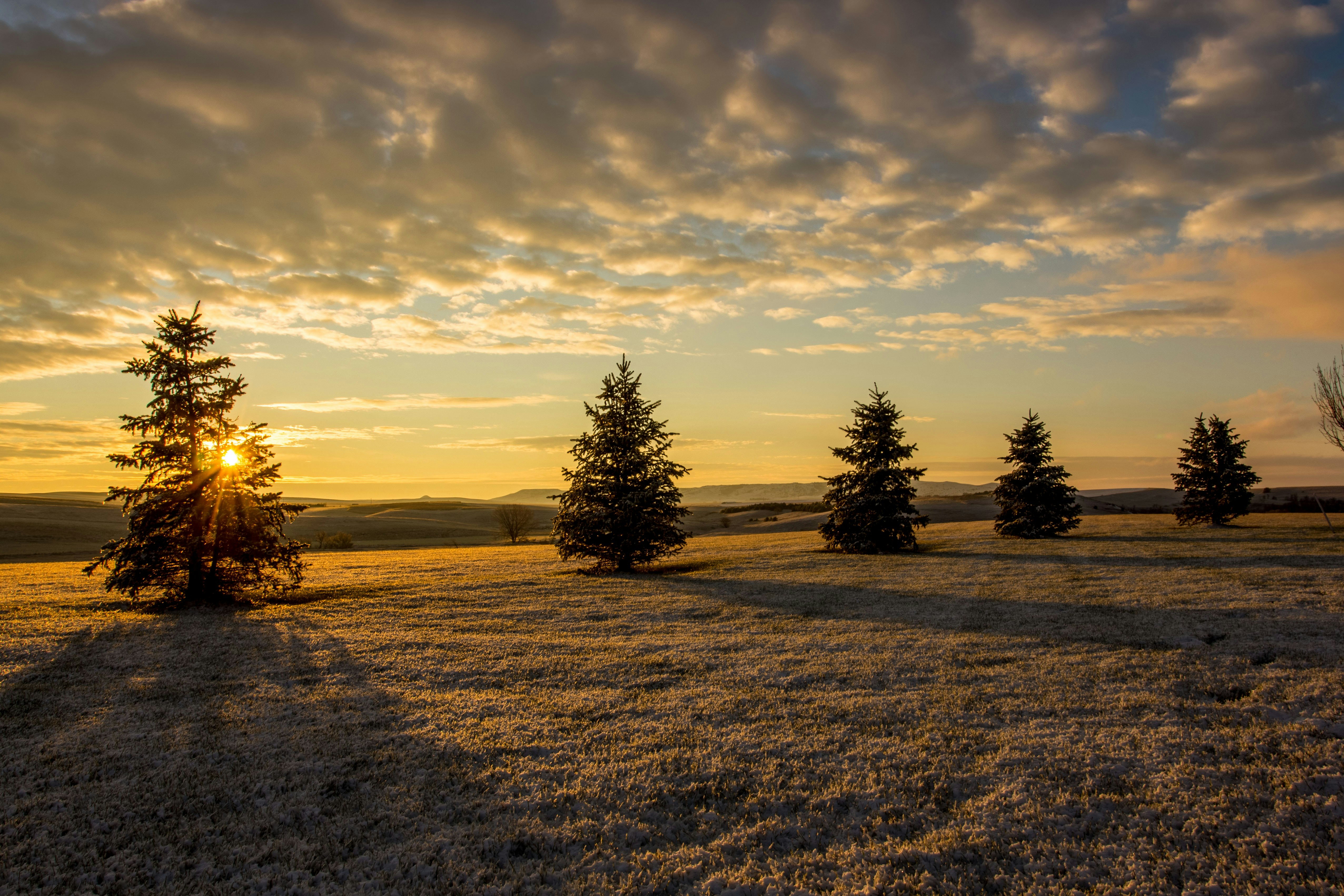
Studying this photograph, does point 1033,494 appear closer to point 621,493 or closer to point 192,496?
point 621,493

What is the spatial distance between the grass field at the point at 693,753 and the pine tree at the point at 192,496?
3263 mm

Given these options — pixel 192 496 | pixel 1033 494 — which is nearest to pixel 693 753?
pixel 192 496

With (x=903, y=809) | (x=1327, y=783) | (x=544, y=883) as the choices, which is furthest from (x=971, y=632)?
(x=544, y=883)

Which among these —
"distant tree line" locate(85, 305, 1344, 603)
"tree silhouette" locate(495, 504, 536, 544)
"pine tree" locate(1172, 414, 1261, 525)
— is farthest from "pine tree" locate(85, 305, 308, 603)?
"pine tree" locate(1172, 414, 1261, 525)

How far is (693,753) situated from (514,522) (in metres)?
58.8

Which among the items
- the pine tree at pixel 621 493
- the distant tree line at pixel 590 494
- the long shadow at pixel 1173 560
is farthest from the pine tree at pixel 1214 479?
the pine tree at pixel 621 493

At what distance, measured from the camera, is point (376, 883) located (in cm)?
540

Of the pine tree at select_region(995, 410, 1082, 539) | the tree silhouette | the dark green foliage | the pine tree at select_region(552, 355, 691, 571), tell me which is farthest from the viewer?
the dark green foliage

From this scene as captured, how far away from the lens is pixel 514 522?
6425 cm

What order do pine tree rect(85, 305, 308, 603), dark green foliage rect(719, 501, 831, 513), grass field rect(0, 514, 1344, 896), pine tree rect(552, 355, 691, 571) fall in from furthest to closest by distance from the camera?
dark green foliage rect(719, 501, 831, 513)
pine tree rect(552, 355, 691, 571)
pine tree rect(85, 305, 308, 603)
grass field rect(0, 514, 1344, 896)

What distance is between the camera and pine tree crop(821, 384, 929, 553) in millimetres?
33750

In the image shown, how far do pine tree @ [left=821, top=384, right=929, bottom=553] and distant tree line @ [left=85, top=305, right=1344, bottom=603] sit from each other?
0.23ft

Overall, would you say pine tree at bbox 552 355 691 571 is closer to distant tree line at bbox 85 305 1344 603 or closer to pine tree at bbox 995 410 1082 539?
distant tree line at bbox 85 305 1344 603

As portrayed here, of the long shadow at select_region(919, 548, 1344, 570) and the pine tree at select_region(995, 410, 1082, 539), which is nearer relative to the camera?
the long shadow at select_region(919, 548, 1344, 570)
